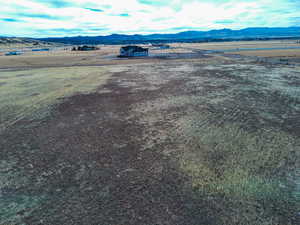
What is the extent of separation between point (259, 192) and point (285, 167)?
167 cm

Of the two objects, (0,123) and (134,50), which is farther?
(134,50)

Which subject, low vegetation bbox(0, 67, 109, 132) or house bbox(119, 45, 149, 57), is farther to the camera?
house bbox(119, 45, 149, 57)

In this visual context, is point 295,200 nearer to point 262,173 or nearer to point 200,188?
point 262,173

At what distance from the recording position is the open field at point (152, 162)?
4.29 meters

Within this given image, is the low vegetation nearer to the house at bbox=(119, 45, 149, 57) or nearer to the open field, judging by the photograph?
the open field

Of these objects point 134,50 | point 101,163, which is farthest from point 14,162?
point 134,50

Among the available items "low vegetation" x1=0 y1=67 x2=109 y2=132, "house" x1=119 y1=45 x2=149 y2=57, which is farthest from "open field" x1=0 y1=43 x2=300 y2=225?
"house" x1=119 y1=45 x2=149 y2=57

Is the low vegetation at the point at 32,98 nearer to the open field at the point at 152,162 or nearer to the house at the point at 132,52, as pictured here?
the open field at the point at 152,162

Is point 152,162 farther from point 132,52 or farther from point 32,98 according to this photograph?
point 132,52

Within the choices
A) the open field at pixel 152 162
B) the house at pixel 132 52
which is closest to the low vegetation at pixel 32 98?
the open field at pixel 152 162

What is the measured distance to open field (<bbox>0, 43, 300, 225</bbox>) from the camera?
14.1ft

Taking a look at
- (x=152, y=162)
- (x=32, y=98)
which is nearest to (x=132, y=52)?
(x=32, y=98)

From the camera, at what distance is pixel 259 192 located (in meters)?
4.75

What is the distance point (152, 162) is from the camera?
20.0 ft
